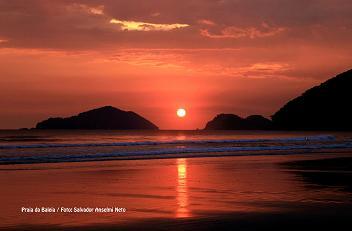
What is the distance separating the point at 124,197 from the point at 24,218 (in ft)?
13.3

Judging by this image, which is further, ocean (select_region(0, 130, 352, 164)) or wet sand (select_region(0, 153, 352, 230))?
ocean (select_region(0, 130, 352, 164))

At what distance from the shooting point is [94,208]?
14.2 metres

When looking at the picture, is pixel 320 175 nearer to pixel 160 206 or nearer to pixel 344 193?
pixel 344 193

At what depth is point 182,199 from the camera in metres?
15.8

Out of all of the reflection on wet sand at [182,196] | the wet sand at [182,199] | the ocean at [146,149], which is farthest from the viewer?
the ocean at [146,149]

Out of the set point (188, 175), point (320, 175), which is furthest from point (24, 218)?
point (320, 175)

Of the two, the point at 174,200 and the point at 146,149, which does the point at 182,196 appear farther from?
the point at 146,149

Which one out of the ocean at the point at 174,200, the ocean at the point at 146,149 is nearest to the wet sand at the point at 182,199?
the ocean at the point at 174,200

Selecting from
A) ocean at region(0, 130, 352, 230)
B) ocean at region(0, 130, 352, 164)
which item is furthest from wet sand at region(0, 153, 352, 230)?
ocean at region(0, 130, 352, 164)

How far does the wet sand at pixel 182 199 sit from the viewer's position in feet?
39.7

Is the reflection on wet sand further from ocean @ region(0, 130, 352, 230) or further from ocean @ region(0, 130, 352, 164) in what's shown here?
ocean @ region(0, 130, 352, 164)

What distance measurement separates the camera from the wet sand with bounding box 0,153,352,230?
12102 mm

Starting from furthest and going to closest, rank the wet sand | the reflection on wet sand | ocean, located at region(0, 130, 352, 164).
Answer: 1. ocean, located at region(0, 130, 352, 164)
2. the reflection on wet sand
3. the wet sand

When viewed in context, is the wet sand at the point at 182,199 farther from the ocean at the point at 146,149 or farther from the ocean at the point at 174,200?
the ocean at the point at 146,149
